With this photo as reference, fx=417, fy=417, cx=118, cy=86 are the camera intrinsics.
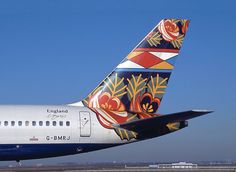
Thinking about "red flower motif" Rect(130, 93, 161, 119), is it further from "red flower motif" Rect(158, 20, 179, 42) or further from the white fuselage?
"red flower motif" Rect(158, 20, 179, 42)

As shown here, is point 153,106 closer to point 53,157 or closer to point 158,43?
point 158,43

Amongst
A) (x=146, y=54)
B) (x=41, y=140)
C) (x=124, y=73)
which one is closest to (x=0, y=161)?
(x=41, y=140)

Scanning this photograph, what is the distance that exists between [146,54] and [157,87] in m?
2.30

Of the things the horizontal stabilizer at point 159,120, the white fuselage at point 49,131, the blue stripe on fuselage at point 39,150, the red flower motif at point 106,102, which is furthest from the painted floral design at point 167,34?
the blue stripe on fuselage at point 39,150

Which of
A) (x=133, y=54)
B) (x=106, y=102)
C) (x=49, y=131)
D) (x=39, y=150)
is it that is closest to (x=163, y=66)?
(x=133, y=54)

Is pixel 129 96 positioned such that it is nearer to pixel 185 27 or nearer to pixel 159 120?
pixel 159 120

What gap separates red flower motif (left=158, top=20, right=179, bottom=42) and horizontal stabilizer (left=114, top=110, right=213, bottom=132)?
6891 mm

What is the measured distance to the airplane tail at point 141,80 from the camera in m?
26.4

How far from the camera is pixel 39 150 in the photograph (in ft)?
79.9

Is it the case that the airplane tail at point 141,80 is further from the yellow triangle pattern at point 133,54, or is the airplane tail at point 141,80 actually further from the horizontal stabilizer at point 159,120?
the horizontal stabilizer at point 159,120

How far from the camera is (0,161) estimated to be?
2480 centimetres

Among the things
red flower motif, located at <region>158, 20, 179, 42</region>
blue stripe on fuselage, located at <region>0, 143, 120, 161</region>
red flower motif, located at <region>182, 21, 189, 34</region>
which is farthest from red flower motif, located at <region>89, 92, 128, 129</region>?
red flower motif, located at <region>182, 21, 189, 34</region>

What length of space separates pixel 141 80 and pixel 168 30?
4.02m

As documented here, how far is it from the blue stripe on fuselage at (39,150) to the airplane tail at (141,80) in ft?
7.66
